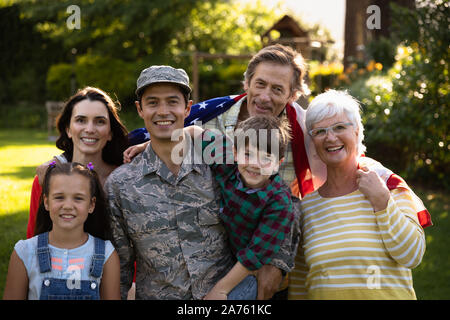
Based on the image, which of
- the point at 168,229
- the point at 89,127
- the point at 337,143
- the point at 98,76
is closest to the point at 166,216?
the point at 168,229

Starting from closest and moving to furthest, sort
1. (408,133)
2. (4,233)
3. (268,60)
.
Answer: (268,60)
(4,233)
(408,133)

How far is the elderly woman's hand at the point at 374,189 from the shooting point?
105 inches

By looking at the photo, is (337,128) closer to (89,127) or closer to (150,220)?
(150,220)

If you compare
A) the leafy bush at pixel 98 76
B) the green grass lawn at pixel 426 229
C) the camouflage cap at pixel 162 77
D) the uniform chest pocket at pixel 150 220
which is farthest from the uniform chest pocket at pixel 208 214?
the leafy bush at pixel 98 76

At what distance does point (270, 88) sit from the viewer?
357cm

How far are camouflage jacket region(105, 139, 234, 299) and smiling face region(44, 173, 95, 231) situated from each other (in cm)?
17

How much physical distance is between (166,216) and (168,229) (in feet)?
0.24

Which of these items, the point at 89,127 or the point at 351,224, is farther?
the point at 89,127

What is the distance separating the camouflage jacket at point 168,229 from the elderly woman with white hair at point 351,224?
54 cm

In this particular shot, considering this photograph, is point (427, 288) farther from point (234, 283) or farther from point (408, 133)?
point (234, 283)
